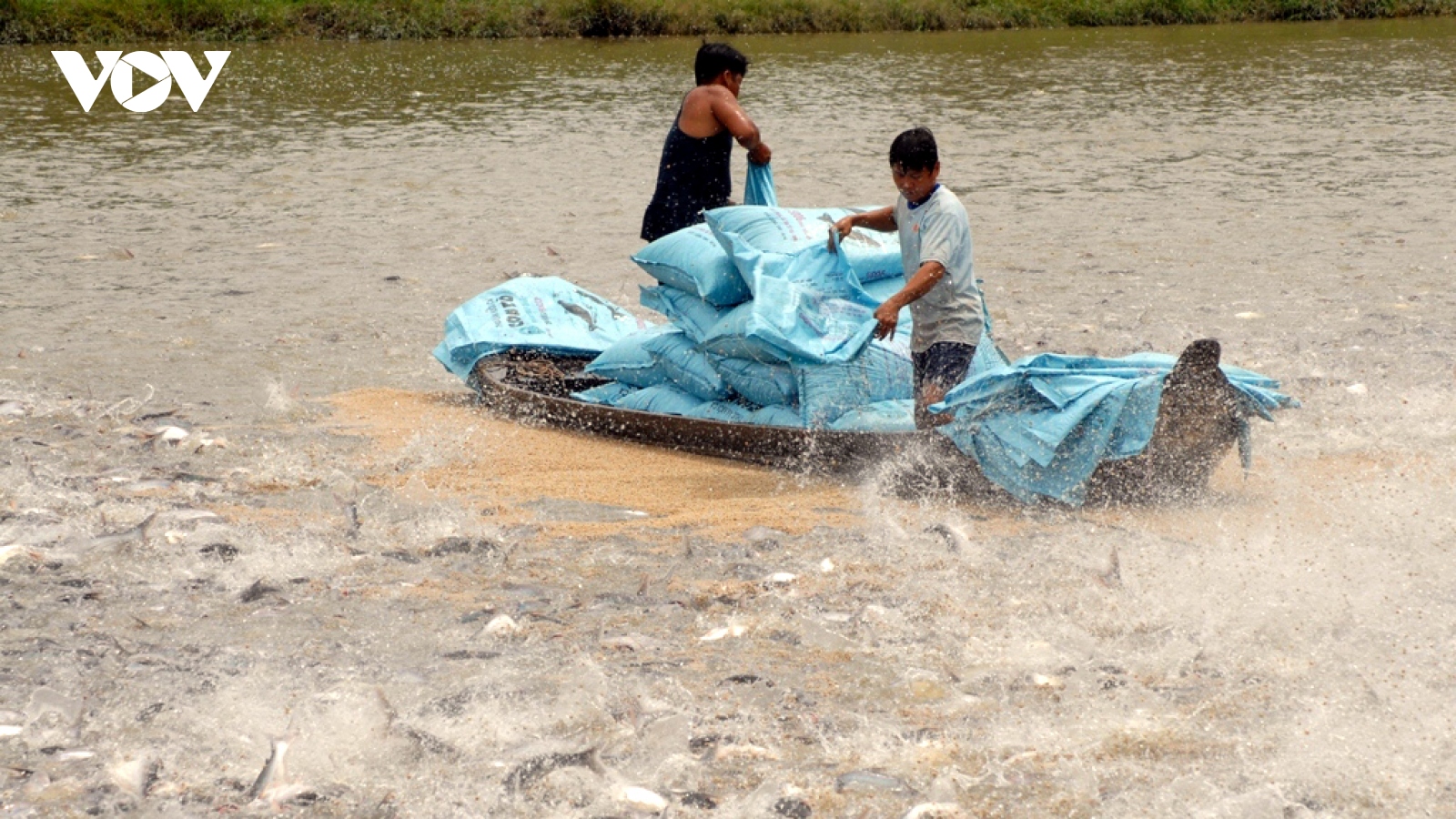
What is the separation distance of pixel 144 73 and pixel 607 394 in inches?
767

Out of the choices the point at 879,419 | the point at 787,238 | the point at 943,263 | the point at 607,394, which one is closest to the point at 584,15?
the point at 607,394

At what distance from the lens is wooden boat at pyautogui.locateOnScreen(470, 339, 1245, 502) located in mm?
4883

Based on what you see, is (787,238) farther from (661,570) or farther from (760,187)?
(661,570)

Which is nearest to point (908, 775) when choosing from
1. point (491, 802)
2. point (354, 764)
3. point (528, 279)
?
point (491, 802)

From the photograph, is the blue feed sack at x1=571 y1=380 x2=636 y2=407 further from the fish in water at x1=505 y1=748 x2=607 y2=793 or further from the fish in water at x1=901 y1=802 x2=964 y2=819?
the fish in water at x1=901 y1=802 x2=964 y2=819

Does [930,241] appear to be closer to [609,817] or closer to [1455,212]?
[609,817]

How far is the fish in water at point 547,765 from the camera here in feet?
11.3

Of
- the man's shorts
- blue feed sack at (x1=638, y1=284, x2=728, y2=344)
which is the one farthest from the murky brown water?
blue feed sack at (x1=638, y1=284, x2=728, y2=344)

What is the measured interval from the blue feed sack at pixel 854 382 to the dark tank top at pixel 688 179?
1.38 metres

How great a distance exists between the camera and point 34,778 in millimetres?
3457

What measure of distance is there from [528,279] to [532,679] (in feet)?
12.1

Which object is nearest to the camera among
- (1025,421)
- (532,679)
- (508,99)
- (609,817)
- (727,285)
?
(609,817)

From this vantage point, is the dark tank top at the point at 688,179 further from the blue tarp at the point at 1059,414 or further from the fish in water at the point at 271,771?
the fish in water at the point at 271,771

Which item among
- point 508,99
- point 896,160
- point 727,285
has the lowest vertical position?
point 508,99
